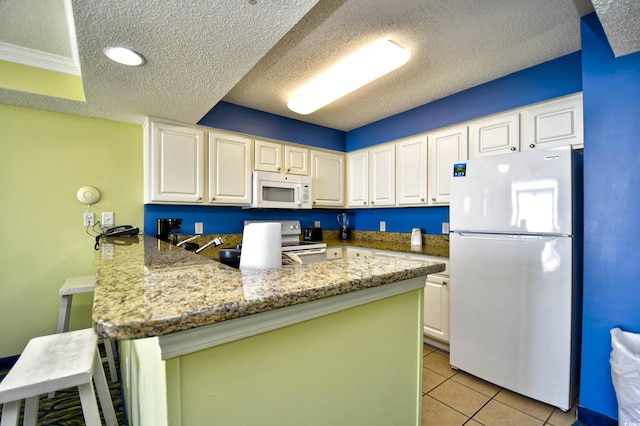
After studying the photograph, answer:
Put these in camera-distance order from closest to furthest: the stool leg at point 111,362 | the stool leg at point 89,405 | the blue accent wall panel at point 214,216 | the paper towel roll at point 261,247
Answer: the paper towel roll at point 261,247 → the stool leg at point 89,405 → the stool leg at point 111,362 → the blue accent wall panel at point 214,216

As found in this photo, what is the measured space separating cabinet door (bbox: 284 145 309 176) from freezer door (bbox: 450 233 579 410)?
190 cm

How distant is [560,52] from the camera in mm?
2064

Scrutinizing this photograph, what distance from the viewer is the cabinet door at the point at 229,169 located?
2.76 meters

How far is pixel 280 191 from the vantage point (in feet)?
10.4

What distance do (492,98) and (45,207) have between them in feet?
13.1

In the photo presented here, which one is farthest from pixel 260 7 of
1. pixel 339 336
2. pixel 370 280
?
pixel 339 336

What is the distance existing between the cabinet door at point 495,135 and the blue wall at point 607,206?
643 mm

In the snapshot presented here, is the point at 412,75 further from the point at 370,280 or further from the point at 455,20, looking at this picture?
the point at 370,280

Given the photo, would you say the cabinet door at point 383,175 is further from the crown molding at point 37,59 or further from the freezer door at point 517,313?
the crown molding at point 37,59

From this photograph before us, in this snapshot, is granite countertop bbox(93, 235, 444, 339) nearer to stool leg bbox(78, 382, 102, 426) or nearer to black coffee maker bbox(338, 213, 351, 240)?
stool leg bbox(78, 382, 102, 426)

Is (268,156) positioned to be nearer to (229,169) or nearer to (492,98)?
(229,169)

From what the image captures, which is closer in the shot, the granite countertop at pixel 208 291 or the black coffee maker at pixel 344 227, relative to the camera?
the granite countertop at pixel 208 291

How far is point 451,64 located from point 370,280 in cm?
223

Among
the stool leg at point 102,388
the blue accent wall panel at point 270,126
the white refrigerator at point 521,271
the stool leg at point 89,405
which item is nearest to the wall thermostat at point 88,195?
the blue accent wall panel at point 270,126
